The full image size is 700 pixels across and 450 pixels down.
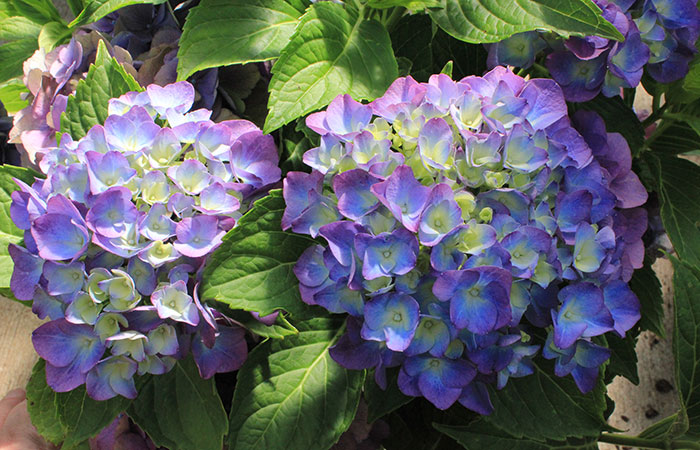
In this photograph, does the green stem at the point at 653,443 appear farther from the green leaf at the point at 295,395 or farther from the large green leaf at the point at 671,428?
the green leaf at the point at 295,395

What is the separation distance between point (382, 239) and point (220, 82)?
35 centimetres

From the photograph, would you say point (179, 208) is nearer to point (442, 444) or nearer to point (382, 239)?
point (382, 239)

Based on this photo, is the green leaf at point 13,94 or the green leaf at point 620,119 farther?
the green leaf at point 13,94

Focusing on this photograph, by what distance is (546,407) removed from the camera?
581 millimetres

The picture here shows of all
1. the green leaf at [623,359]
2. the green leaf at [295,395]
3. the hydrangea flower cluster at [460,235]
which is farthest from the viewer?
the green leaf at [623,359]

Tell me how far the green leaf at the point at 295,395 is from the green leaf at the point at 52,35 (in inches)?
17.0

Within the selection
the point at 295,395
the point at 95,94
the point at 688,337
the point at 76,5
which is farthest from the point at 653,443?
the point at 76,5

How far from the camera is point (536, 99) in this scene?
537mm

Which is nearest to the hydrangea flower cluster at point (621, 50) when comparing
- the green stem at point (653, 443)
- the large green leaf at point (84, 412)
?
the green stem at point (653, 443)

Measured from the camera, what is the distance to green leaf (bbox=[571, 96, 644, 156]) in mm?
694

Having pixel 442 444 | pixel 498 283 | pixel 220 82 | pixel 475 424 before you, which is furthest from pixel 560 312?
pixel 220 82

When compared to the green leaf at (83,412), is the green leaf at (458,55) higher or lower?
higher

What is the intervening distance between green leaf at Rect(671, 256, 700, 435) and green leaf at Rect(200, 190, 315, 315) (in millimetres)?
319

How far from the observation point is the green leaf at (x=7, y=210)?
596 mm
